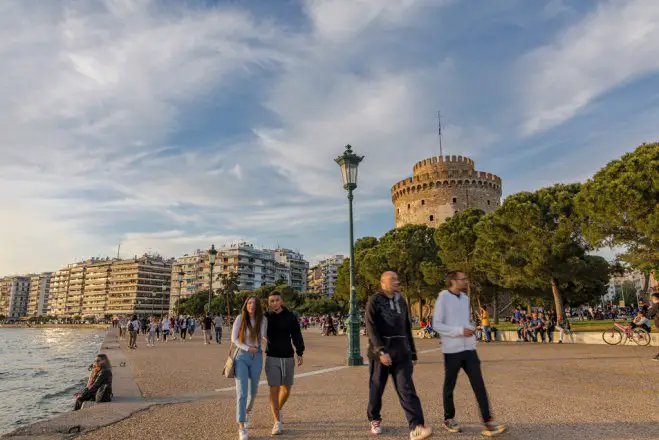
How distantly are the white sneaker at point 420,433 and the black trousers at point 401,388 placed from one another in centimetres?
5

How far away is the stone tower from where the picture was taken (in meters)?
54.5

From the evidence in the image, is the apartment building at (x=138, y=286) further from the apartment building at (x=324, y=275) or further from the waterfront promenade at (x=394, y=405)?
the waterfront promenade at (x=394, y=405)

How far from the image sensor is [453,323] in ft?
15.9

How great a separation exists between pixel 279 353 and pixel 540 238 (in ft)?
68.9

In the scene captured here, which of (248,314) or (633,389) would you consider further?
(633,389)

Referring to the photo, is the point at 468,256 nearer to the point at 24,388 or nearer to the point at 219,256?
the point at 24,388

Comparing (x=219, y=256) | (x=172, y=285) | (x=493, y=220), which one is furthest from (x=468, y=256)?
(x=172, y=285)

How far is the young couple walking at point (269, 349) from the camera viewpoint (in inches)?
201

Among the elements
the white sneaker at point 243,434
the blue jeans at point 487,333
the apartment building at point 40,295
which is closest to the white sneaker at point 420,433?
the white sneaker at point 243,434

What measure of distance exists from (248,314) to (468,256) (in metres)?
28.1

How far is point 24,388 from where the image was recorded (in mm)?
14625

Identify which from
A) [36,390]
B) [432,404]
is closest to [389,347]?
[432,404]

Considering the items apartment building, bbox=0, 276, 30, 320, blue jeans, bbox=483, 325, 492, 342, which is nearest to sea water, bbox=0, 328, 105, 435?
blue jeans, bbox=483, 325, 492, 342

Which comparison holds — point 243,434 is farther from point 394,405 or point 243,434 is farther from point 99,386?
point 99,386
